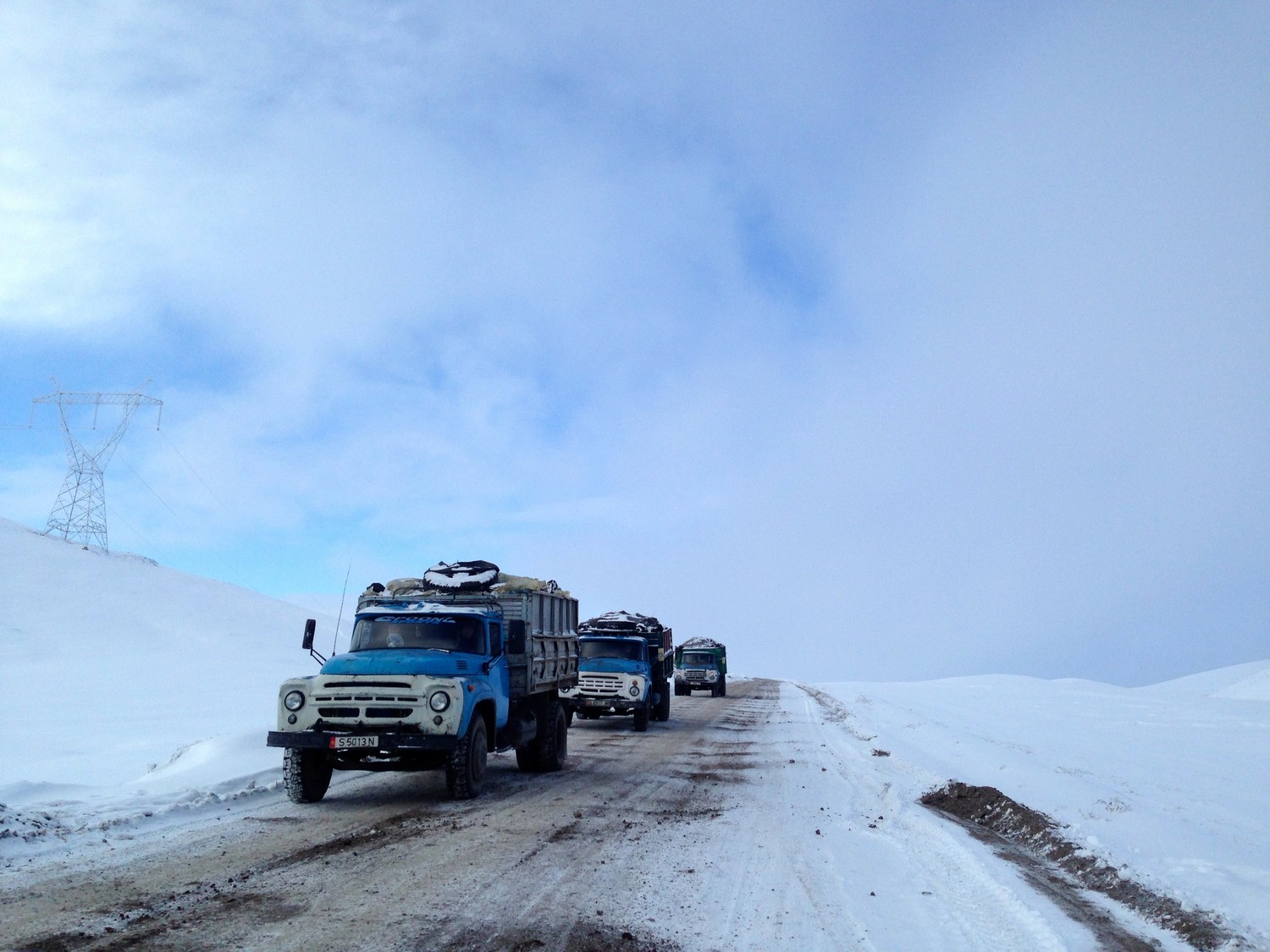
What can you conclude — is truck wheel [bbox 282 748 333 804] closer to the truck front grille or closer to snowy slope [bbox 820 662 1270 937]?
snowy slope [bbox 820 662 1270 937]

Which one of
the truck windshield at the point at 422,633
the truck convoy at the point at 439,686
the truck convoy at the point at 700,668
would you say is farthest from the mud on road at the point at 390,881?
the truck convoy at the point at 700,668

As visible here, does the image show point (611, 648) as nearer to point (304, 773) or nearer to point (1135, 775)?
point (1135, 775)

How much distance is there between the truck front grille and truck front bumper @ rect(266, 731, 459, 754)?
37.3 feet

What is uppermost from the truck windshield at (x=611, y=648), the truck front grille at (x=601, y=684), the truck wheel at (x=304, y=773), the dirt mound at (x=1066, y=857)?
the truck windshield at (x=611, y=648)

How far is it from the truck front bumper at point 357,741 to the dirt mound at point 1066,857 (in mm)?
6182

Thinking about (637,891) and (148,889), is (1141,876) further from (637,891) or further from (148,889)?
(148,889)

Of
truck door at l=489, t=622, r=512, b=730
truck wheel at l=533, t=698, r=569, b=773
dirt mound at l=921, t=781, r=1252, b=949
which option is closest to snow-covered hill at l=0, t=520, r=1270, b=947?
dirt mound at l=921, t=781, r=1252, b=949

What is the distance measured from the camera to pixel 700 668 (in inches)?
1537

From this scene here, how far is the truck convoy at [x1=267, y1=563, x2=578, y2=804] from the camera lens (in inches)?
382

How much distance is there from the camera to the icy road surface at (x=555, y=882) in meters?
5.29

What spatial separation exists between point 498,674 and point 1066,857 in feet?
23.1

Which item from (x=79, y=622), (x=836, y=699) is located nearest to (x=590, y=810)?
(x=836, y=699)

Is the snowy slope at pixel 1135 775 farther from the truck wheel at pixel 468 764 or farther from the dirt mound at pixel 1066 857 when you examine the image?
the truck wheel at pixel 468 764

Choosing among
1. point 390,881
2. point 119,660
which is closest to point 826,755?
point 390,881
